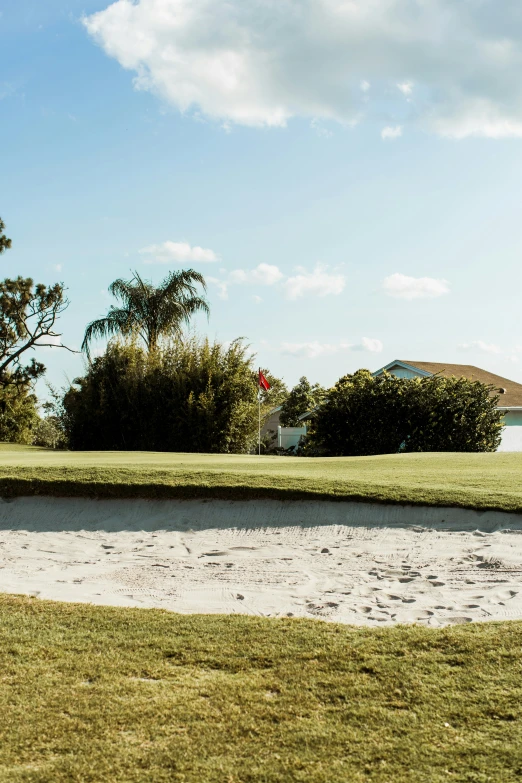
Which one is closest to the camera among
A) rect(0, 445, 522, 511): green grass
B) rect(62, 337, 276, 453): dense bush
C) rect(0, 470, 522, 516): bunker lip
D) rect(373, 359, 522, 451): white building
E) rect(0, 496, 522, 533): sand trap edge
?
rect(0, 496, 522, 533): sand trap edge

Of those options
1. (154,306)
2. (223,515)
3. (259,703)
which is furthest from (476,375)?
(259,703)

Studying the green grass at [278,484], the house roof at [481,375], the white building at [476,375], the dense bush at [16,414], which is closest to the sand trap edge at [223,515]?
the green grass at [278,484]

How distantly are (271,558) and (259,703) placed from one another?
14.6ft

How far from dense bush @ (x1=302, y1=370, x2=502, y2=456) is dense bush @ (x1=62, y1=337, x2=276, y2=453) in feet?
11.0

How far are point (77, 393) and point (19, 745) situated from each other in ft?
77.8

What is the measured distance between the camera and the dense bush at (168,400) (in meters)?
24.7

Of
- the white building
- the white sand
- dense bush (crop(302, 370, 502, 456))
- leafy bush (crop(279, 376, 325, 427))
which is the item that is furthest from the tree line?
leafy bush (crop(279, 376, 325, 427))

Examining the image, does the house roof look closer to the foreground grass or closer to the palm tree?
the palm tree

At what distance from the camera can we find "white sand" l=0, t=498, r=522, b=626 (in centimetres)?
624

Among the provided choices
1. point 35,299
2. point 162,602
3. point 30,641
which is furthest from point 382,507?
point 35,299

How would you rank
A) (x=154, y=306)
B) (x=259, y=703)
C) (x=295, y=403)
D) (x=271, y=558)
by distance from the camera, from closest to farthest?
(x=259, y=703)
(x=271, y=558)
(x=154, y=306)
(x=295, y=403)

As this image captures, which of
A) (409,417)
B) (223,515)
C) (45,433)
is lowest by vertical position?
(223,515)

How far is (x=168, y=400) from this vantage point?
2484 centimetres

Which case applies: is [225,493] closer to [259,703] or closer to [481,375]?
[259,703]
